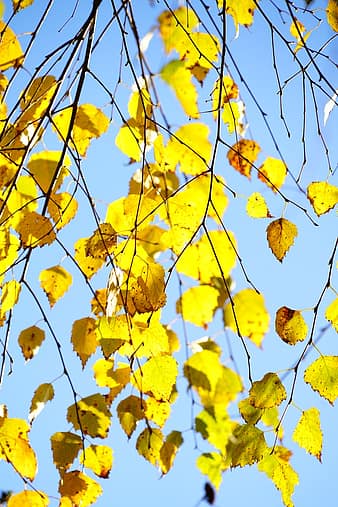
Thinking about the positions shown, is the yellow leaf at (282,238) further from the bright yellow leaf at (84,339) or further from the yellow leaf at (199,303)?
the bright yellow leaf at (84,339)

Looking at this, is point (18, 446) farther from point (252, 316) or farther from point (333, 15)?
point (333, 15)

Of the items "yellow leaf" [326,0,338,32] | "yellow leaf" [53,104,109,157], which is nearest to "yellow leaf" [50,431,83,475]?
"yellow leaf" [53,104,109,157]

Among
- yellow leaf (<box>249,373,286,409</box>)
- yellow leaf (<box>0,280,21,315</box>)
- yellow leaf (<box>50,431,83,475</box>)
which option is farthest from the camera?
yellow leaf (<box>50,431,83,475</box>)

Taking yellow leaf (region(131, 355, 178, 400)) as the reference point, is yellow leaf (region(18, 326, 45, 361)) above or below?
above

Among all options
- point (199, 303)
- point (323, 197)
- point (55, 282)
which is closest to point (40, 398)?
point (55, 282)

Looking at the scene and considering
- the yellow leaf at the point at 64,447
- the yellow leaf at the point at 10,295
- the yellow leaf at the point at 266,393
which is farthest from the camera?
the yellow leaf at the point at 64,447

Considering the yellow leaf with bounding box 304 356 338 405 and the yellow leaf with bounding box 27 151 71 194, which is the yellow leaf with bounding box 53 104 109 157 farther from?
the yellow leaf with bounding box 304 356 338 405

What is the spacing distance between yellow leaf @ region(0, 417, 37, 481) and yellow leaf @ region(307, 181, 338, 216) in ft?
1.87

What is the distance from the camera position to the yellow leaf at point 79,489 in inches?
40.5

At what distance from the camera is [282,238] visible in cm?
93

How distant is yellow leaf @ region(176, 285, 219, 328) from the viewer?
1.12 metres

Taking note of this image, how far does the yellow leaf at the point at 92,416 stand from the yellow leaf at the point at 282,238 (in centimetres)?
41

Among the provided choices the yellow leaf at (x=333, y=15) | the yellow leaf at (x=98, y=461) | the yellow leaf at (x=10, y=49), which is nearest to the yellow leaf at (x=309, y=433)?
the yellow leaf at (x=98, y=461)

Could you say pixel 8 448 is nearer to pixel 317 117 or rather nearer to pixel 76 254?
pixel 76 254
